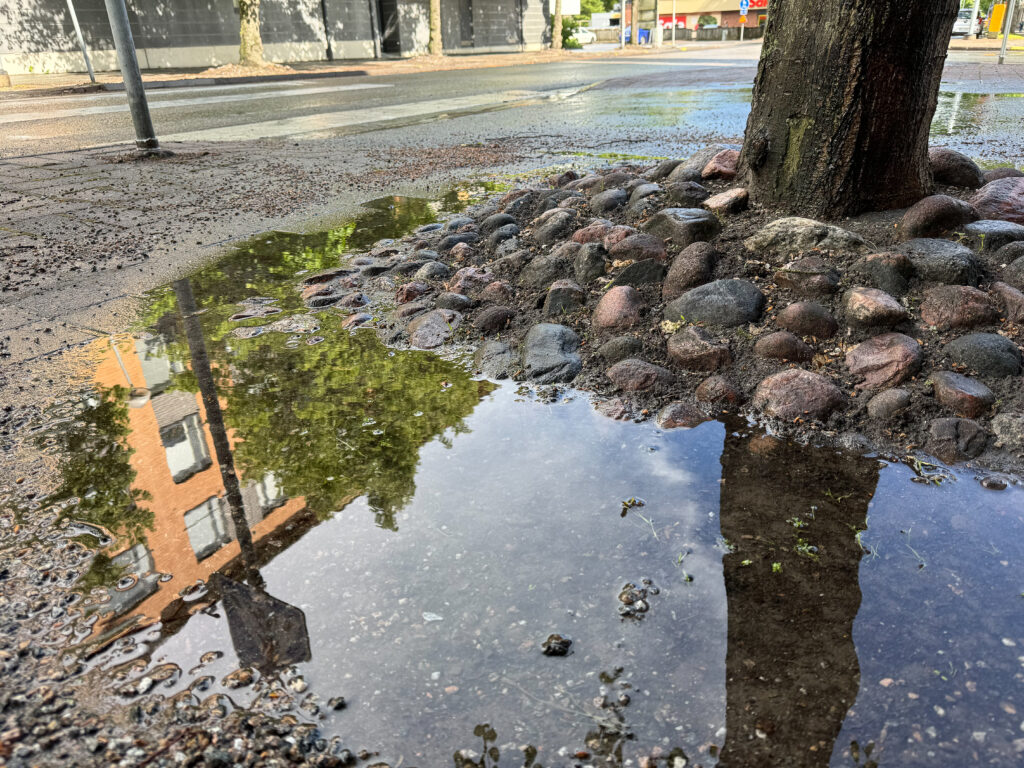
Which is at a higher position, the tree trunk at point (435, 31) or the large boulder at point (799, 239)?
the tree trunk at point (435, 31)

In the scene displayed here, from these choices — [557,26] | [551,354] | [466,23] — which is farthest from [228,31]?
[551,354]

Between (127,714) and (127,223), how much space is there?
5174mm

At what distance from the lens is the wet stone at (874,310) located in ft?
10.0

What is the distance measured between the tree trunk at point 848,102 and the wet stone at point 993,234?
44cm

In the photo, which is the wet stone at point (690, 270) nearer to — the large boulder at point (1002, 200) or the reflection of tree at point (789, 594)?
the reflection of tree at point (789, 594)

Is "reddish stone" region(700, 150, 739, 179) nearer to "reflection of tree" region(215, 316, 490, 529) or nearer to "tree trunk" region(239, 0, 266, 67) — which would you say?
"reflection of tree" region(215, 316, 490, 529)

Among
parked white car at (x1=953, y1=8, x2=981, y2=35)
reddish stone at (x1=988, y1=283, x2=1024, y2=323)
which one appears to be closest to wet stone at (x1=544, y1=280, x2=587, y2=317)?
reddish stone at (x1=988, y1=283, x2=1024, y2=323)

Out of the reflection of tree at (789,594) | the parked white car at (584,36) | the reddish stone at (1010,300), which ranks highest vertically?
the parked white car at (584,36)

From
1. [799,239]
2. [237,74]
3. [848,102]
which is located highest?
[848,102]

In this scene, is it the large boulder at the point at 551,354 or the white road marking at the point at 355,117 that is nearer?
the large boulder at the point at 551,354

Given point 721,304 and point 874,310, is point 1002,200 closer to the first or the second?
point 874,310

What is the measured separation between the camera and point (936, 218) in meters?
3.49

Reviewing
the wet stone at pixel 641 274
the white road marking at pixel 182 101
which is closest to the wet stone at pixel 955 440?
the wet stone at pixel 641 274

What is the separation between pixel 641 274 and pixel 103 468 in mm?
2579
